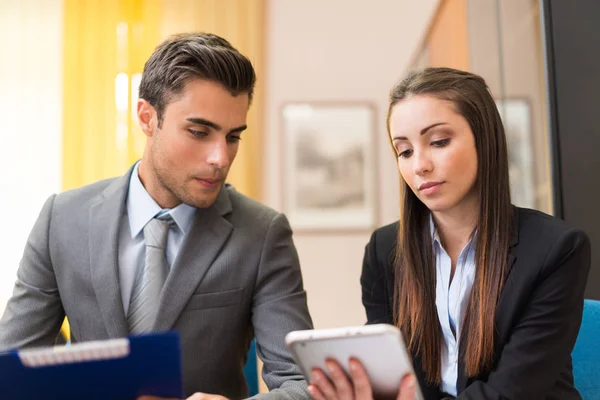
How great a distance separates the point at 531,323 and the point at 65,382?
0.87 metres

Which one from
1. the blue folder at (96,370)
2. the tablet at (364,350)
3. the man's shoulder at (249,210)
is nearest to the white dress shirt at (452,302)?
the tablet at (364,350)

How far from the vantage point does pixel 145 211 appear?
5.18 feet

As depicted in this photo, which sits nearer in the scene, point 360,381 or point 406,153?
point 360,381

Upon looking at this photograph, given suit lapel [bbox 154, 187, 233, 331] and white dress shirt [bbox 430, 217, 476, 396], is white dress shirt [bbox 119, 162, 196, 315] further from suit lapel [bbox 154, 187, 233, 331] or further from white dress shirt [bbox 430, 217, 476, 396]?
white dress shirt [bbox 430, 217, 476, 396]

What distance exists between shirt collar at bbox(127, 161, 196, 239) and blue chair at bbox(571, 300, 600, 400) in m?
→ 0.97

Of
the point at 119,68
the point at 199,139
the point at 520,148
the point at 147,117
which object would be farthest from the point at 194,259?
the point at 119,68

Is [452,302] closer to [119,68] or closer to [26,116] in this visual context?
[119,68]

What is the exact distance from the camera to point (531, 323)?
125cm

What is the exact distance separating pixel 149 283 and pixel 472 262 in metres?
0.75

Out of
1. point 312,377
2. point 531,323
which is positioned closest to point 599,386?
point 531,323

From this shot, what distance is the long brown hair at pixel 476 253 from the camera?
130cm

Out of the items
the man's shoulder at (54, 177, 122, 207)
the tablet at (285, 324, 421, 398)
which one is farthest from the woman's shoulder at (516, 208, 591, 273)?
the man's shoulder at (54, 177, 122, 207)

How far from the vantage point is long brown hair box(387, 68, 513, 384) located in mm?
1301

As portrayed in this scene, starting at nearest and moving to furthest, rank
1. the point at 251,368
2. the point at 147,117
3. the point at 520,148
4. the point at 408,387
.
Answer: the point at 408,387 → the point at 147,117 → the point at 251,368 → the point at 520,148
